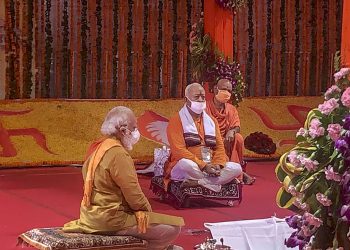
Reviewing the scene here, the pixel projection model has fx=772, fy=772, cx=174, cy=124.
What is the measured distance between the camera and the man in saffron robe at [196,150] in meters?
7.09

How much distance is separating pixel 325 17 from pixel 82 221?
807 cm

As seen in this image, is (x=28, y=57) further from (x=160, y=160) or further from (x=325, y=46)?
(x=325, y=46)

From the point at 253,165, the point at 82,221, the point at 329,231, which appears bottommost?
the point at 253,165

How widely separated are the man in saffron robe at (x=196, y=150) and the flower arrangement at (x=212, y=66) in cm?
135

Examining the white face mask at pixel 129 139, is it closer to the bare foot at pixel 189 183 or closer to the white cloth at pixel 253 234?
the white cloth at pixel 253 234

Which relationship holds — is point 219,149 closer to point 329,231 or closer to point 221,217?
point 221,217

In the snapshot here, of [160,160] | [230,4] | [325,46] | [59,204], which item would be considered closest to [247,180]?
[160,160]

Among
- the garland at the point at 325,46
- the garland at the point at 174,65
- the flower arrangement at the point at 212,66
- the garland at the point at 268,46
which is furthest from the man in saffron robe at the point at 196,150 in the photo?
the garland at the point at 325,46

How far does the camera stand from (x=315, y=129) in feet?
8.89

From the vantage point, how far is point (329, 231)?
271 centimetres

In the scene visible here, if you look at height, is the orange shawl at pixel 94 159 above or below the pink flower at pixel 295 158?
below

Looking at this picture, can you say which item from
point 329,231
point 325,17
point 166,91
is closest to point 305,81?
point 325,17

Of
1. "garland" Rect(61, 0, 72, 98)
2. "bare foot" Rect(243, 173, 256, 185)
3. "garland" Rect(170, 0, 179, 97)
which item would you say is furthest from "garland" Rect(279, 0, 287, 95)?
"bare foot" Rect(243, 173, 256, 185)

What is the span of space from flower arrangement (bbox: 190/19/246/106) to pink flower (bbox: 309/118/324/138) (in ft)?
18.9
